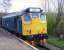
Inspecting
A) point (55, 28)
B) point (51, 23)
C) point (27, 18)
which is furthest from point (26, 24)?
point (51, 23)

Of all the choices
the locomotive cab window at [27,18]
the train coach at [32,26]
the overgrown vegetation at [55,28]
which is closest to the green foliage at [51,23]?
the overgrown vegetation at [55,28]

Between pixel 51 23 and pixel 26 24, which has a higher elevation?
pixel 26 24

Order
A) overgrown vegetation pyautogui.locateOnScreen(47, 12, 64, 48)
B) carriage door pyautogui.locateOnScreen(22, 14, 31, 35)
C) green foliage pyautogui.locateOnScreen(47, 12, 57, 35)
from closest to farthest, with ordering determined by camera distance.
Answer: carriage door pyautogui.locateOnScreen(22, 14, 31, 35) → overgrown vegetation pyautogui.locateOnScreen(47, 12, 64, 48) → green foliage pyautogui.locateOnScreen(47, 12, 57, 35)

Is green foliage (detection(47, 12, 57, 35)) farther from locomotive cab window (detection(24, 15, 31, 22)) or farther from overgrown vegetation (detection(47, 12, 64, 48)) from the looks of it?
locomotive cab window (detection(24, 15, 31, 22))

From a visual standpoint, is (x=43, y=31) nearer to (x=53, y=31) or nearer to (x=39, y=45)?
(x=39, y=45)

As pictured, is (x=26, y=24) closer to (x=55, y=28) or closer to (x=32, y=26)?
(x=32, y=26)

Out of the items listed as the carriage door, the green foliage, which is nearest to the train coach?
the carriage door

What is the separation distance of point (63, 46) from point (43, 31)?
6.43 ft

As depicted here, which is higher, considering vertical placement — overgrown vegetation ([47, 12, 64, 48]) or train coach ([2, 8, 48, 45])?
train coach ([2, 8, 48, 45])

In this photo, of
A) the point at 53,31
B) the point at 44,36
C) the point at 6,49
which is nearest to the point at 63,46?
the point at 44,36

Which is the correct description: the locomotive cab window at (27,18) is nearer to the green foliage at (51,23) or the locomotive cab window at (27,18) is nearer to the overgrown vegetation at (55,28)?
the overgrown vegetation at (55,28)

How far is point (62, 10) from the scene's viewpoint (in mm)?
29344

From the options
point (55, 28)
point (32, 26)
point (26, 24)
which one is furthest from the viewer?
point (55, 28)

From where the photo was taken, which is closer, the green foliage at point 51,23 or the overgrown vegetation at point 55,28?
the overgrown vegetation at point 55,28
